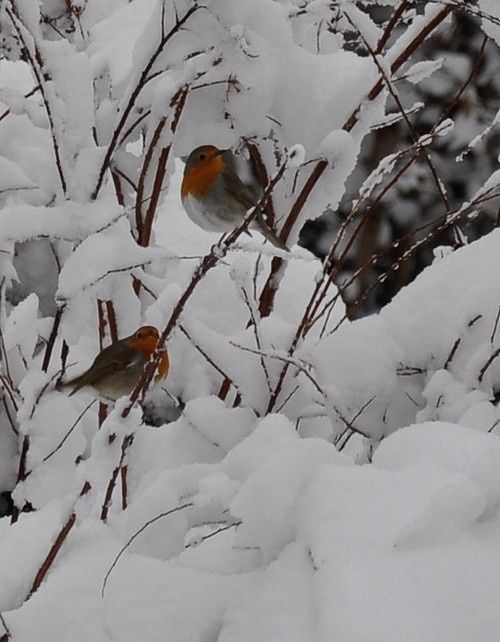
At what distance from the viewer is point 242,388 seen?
1.51m

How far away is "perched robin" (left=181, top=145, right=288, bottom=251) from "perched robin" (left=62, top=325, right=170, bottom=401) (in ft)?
1.46

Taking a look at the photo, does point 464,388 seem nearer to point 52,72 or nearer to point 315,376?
point 315,376

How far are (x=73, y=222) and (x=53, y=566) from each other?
43 cm

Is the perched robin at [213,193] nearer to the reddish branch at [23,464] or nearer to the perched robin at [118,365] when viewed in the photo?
the perched robin at [118,365]

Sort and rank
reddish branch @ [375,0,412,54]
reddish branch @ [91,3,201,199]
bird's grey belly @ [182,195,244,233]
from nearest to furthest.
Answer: reddish branch @ [91,3,201,199], reddish branch @ [375,0,412,54], bird's grey belly @ [182,195,244,233]

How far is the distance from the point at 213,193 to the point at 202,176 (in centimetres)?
9

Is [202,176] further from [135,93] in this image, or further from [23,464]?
[23,464]

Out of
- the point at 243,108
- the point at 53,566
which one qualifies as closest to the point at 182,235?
the point at 243,108

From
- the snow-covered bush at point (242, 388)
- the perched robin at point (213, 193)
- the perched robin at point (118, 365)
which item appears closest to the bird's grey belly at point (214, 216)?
the perched robin at point (213, 193)

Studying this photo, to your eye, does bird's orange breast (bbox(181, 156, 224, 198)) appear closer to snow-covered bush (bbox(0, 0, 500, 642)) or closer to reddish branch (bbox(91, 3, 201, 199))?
snow-covered bush (bbox(0, 0, 500, 642))

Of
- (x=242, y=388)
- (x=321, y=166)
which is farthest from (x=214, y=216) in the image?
(x=242, y=388)

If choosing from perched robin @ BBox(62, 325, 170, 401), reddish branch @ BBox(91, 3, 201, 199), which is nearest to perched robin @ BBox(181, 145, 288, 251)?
perched robin @ BBox(62, 325, 170, 401)

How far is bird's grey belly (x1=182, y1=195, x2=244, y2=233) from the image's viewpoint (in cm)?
230

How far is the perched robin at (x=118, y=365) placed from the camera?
69.7 inches
